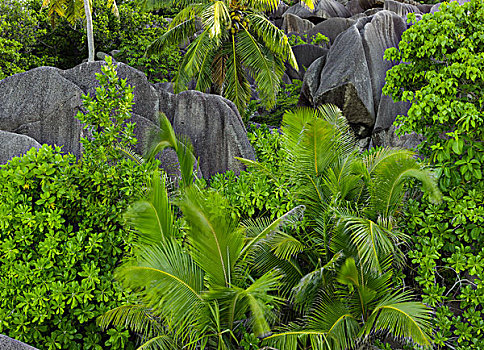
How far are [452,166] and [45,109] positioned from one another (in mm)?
6431

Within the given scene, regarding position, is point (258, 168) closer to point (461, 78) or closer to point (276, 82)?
point (461, 78)

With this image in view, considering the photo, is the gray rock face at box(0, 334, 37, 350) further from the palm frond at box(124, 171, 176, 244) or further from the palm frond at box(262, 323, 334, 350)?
the palm frond at box(262, 323, 334, 350)

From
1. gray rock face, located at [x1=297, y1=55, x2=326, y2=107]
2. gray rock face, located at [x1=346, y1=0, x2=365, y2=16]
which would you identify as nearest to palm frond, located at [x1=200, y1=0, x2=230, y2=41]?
gray rock face, located at [x1=297, y1=55, x2=326, y2=107]

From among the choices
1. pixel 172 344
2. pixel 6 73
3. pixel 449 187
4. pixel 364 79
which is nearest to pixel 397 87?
pixel 449 187

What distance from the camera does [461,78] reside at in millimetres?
5836

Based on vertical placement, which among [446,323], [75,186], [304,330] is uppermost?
[75,186]

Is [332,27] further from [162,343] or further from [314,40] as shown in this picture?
[162,343]

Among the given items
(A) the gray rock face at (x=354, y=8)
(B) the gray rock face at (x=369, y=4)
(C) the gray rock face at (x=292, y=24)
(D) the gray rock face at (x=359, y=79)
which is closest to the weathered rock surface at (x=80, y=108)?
(D) the gray rock face at (x=359, y=79)

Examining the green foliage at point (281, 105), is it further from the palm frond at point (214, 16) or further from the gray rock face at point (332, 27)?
the gray rock face at point (332, 27)

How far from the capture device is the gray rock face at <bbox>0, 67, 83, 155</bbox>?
7.57m

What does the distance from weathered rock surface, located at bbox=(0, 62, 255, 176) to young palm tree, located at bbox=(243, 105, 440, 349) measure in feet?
9.42

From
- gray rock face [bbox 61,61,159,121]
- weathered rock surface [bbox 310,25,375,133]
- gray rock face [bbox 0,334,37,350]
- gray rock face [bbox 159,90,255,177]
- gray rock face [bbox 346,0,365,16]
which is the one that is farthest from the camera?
gray rock face [bbox 346,0,365,16]

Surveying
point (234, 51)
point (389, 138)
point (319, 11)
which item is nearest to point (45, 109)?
point (234, 51)

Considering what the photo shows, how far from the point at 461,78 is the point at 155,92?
5.28 meters
